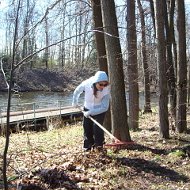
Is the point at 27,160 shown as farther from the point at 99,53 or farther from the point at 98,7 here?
the point at 98,7

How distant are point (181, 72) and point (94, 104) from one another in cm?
374

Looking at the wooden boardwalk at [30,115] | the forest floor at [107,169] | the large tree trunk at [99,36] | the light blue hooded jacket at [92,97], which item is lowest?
the wooden boardwalk at [30,115]

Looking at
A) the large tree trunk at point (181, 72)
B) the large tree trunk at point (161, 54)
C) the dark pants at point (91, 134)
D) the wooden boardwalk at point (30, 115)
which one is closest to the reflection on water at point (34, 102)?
the wooden boardwalk at point (30, 115)

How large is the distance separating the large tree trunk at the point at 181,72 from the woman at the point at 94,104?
A: 11.7 ft

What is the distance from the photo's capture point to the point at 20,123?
20.2 meters

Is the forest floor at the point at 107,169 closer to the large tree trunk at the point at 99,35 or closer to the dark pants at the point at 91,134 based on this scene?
the dark pants at the point at 91,134

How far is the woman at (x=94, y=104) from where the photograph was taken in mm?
7215

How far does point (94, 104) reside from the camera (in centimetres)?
742

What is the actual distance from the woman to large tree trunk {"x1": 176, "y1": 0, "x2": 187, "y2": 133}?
357cm

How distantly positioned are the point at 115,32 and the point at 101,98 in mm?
1525

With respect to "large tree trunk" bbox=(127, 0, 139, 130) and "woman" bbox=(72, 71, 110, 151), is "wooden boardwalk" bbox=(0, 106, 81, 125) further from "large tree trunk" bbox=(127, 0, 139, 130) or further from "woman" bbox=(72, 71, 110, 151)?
"woman" bbox=(72, 71, 110, 151)

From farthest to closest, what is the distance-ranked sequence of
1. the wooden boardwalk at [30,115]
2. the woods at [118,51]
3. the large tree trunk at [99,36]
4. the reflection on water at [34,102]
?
the reflection on water at [34,102] → the wooden boardwalk at [30,115] → the large tree trunk at [99,36] → the woods at [118,51]

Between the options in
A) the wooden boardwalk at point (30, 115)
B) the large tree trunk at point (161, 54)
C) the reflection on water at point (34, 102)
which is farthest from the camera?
the reflection on water at point (34, 102)

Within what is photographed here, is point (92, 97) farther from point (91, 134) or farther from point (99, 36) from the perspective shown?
point (99, 36)
